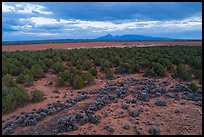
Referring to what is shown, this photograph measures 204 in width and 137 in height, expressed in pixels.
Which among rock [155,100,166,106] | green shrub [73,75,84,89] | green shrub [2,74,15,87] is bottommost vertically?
rock [155,100,166,106]

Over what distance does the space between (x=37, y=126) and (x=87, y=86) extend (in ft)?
20.8

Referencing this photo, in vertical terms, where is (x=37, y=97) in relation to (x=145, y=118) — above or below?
above

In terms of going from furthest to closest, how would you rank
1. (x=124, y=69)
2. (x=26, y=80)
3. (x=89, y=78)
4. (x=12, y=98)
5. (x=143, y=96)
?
(x=124, y=69) < (x=89, y=78) < (x=26, y=80) < (x=143, y=96) < (x=12, y=98)

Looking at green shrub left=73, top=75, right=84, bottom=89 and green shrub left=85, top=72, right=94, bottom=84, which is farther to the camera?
green shrub left=85, top=72, right=94, bottom=84

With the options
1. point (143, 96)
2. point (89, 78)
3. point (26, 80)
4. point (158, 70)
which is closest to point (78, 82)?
point (89, 78)

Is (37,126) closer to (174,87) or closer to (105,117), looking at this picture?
(105,117)

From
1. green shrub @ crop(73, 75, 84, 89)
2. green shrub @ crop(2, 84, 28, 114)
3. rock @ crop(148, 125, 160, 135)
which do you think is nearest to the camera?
rock @ crop(148, 125, 160, 135)

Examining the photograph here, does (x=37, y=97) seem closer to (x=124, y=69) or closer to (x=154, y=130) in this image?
(x=154, y=130)

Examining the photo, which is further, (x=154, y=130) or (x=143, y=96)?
(x=143, y=96)

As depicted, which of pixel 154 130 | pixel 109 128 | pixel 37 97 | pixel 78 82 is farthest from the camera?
pixel 78 82

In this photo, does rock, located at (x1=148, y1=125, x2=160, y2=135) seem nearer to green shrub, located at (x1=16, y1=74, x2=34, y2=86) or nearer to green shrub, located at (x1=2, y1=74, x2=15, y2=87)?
green shrub, located at (x1=2, y1=74, x2=15, y2=87)

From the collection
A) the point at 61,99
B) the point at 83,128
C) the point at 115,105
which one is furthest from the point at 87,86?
the point at 83,128

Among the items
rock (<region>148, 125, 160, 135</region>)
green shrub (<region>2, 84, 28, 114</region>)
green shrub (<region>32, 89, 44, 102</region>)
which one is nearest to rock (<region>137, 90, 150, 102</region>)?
rock (<region>148, 125, 160, 135</region>)

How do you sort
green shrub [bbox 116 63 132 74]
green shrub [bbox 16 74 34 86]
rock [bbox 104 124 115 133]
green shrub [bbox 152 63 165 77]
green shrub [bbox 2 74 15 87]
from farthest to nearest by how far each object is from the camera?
green shrub [bbox 116 63 132 74]
green shrub [bbox 152 63 165 77]
green shrub [bbox 16 74 34 86]
green shrub [bbox 2 74 15 87]
rock [bbox 104 124 115 133]
